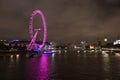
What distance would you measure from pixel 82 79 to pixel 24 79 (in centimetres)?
661

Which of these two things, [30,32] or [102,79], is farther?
[30,32]

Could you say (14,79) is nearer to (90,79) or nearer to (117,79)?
(90,79)

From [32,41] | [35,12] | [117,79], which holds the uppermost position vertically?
[35,12]

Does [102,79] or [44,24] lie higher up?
[44,24]

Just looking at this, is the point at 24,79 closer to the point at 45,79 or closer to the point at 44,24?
the point at 45,79

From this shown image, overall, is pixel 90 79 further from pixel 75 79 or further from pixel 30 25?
pixel 30 25

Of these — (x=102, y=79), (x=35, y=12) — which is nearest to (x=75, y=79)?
(x=102, y=79)

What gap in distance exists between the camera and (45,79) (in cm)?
2725

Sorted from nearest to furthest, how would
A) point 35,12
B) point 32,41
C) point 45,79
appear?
1. point 45,79
2. point 35,12
3. point 32,41

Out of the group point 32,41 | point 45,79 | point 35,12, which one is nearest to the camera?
point 45,79

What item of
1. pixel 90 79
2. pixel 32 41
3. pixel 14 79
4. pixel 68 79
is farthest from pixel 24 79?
pixel 32 41

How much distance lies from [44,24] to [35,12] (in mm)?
6693

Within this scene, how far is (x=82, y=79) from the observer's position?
28.4 m

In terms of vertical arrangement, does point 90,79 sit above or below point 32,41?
below
